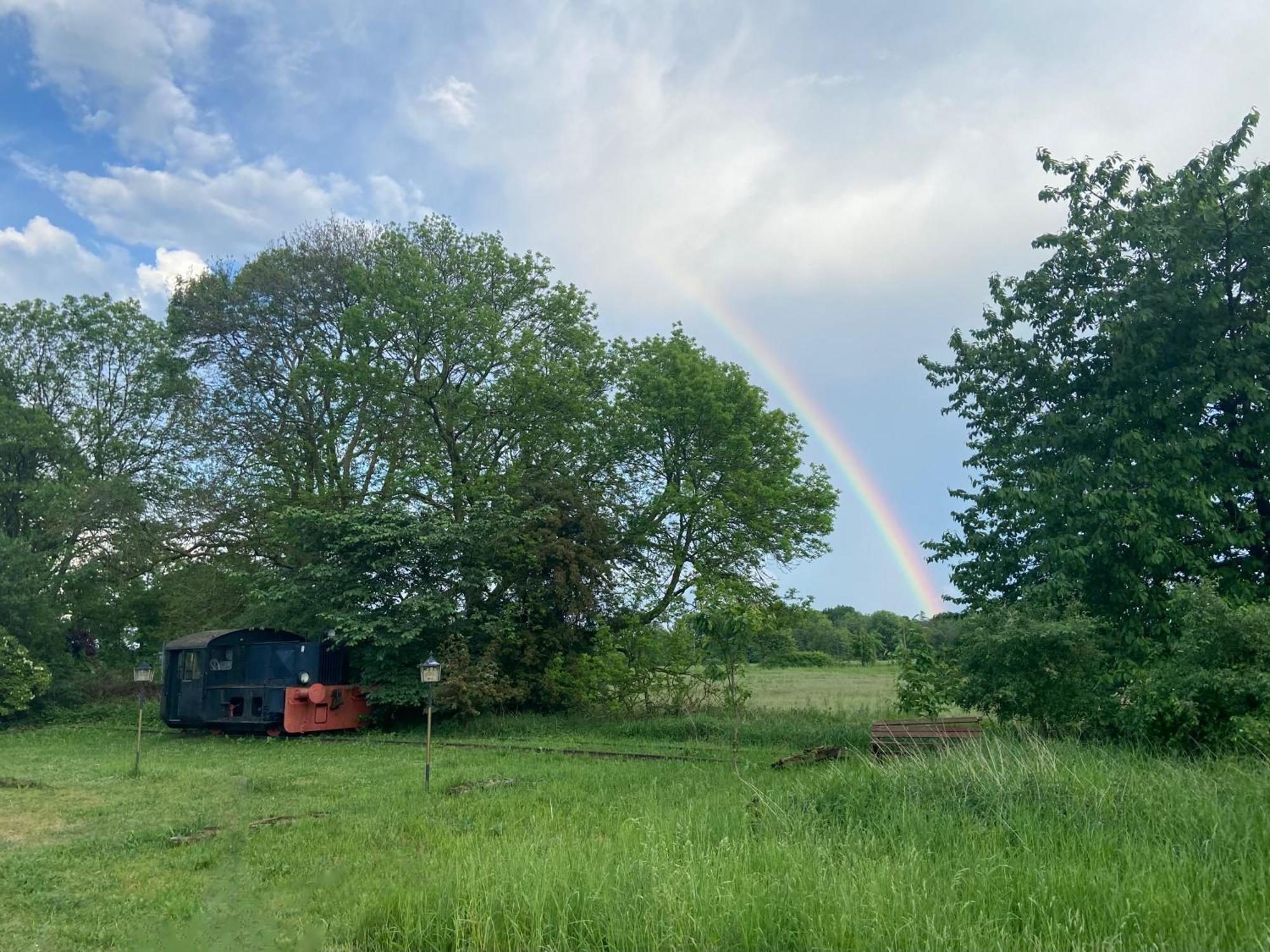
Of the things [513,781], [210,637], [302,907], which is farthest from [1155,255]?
[210,637]

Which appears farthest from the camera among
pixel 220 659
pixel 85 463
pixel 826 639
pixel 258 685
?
pixel 826 639

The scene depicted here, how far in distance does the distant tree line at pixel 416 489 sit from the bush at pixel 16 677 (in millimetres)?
117

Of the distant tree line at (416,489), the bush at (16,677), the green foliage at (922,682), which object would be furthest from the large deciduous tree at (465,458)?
the green foliage at (922,682)

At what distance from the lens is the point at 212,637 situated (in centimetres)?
2312

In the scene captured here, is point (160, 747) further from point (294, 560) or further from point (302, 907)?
point (302, 907)

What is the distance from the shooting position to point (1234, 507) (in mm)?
14031

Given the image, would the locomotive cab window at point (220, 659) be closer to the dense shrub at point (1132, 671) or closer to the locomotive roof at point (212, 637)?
the locomotive roof at point (212, 637)

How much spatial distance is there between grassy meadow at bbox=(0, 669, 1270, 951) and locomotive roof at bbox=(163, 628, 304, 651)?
1171cm

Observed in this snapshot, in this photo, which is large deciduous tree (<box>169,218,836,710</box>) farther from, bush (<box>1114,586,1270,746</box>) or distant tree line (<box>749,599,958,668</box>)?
bush (<box>1114,586,1270,746</box>)

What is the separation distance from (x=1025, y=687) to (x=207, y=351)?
27182mm

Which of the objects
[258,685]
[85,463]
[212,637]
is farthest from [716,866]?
[85,463]

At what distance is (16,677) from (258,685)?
886cm

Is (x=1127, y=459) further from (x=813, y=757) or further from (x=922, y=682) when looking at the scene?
(x=813, y=757)

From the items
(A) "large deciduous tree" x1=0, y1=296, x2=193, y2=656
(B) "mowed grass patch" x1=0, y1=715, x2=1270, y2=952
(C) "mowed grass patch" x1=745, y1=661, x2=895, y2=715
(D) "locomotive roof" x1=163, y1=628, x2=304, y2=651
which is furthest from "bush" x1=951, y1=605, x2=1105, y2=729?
(A) "large deciduous tree" x1=0, y1=296, x2=193, y2=656
